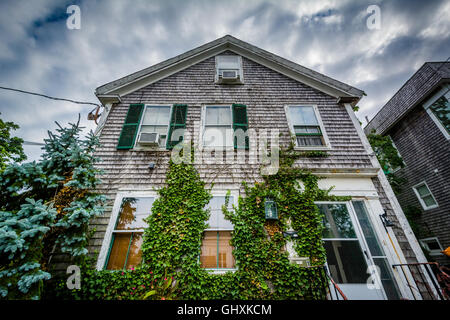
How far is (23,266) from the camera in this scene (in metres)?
2.32

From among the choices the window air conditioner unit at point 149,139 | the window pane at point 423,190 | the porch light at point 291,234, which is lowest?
the porch light at point 291,234

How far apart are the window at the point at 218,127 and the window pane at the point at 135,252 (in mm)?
2776

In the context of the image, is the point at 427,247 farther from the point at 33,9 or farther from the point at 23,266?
the point at 33,9

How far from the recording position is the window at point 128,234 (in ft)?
11.1

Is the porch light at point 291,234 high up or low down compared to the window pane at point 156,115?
down

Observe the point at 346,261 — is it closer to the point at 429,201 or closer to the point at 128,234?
the point at 128,234

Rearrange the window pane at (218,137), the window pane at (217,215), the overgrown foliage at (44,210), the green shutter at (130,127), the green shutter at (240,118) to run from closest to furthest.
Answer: the overgrown foliage at (44,210), the window pane at (217,215), the green shutter at (130,127), the window pane at (218,137), the green shutter at (240,118)

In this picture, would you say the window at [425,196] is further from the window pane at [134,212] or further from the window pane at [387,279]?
the window pane at [134,212]

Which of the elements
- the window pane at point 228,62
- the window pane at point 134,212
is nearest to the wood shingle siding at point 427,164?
the window pane at point 228,62

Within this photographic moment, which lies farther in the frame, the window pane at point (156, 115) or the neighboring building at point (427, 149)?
the neighboring building at point (427, 149)

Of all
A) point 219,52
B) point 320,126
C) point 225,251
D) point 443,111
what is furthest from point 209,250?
point 443,111

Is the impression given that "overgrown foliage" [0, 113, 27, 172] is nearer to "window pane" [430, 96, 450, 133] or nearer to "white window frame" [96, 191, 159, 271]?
"white window frame" [96, 191, 159, 271]

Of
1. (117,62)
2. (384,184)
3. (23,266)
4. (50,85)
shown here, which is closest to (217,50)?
(117,62)

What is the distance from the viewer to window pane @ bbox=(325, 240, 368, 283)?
3.29 metres
